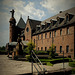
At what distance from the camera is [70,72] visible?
31.1 ft

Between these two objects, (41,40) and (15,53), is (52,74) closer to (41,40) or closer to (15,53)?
(15,53)

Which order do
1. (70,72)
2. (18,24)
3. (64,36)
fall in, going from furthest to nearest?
(18,24) → (64,36) → (70,72)

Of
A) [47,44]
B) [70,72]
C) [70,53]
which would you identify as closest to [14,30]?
[47,44]

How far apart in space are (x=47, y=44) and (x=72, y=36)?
11.1 metres

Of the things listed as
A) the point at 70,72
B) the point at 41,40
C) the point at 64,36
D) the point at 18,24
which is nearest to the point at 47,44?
the point at 41,40

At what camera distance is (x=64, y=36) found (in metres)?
27.1

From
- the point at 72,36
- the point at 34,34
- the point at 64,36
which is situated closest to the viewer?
the point at 72,36

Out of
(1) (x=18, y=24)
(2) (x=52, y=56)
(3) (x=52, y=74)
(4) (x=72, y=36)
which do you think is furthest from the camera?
(1) (x=18, y=24)

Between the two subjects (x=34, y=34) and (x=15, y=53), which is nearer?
(x=15, y=53)

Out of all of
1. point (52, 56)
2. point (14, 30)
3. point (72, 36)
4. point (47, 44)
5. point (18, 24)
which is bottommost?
point (52, 56)

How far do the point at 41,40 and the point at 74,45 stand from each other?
50.9 ft

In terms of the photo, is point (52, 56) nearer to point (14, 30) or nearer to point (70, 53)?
point (70, 53)

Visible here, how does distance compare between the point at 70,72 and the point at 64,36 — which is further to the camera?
the point at 64,36

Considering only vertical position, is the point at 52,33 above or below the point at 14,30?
below
